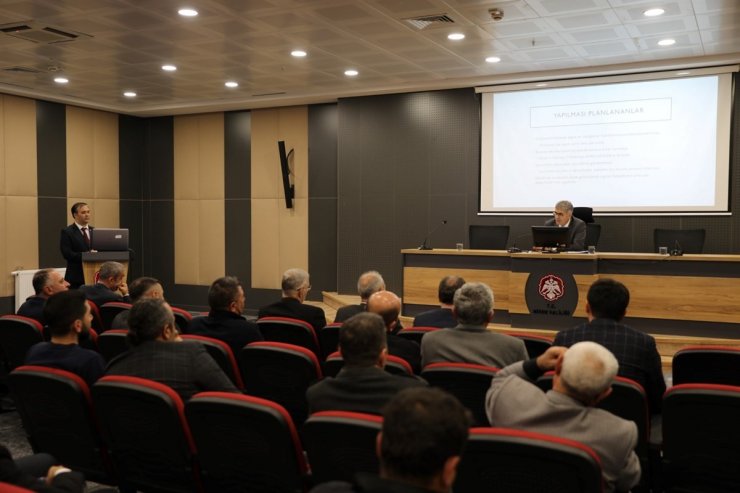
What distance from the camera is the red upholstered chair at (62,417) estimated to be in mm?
2711

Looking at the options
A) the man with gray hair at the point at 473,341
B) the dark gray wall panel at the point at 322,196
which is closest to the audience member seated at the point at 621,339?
the man with gray hair at the point at 473,341

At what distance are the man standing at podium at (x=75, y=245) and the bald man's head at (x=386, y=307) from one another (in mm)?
5533

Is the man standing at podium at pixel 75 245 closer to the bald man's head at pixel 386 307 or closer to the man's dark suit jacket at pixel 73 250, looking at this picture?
the man's dark suit jacket at pixel 73 250

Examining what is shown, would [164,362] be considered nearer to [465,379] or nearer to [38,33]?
[465,379]

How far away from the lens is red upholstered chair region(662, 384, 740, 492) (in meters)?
2.36

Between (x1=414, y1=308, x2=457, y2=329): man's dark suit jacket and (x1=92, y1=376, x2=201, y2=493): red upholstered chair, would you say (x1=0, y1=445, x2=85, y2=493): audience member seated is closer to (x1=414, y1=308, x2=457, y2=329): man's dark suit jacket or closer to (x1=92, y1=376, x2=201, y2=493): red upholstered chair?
(x1=92, y1=376, x2=201, y2=493): red upholstered chair

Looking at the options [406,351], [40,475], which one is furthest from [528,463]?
[40,475]

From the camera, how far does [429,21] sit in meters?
6.71

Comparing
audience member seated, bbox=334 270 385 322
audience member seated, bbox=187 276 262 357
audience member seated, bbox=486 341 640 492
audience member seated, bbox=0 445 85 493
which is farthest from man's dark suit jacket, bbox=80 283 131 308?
audience member seated, bbox=486 341 640 492

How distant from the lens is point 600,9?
20.7 feet

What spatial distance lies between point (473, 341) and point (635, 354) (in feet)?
2.38

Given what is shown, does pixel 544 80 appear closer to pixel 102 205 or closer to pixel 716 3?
pixel 716 3

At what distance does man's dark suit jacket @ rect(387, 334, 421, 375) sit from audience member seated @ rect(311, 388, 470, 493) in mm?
1947

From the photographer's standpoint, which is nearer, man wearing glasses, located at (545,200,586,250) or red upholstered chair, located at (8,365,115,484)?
red upholstered chair, located at (8,365,115,484)
